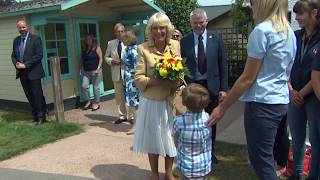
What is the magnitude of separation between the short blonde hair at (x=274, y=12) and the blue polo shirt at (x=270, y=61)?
0.04 meters

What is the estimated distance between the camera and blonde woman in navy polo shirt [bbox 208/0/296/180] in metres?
2.94

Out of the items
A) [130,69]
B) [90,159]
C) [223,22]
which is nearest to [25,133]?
[90,159]

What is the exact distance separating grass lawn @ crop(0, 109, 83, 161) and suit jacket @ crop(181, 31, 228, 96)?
306cm

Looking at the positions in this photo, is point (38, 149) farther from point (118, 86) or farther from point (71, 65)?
point (71, 65)

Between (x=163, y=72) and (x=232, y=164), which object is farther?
(x=232, y=164)

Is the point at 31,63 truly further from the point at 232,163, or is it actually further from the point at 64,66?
the point at 232,163

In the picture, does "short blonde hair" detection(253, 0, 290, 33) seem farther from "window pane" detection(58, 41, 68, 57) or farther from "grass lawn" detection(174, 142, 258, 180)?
"window pane" detection(58, 41, 68, 57)

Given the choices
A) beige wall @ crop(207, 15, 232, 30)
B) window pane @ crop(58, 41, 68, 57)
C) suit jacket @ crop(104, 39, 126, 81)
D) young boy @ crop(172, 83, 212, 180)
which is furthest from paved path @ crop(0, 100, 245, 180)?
beige wall @ crop(207, 15, 232, 30)

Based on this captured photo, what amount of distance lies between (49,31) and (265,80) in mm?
7094

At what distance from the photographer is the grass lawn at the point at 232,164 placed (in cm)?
476

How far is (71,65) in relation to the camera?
9.59 metres

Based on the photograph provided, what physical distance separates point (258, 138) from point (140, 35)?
8582 mm

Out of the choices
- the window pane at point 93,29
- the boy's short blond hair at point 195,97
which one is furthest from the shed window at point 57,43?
the boy's short blond hair at point 195,97

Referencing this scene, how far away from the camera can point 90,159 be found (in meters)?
5.68
